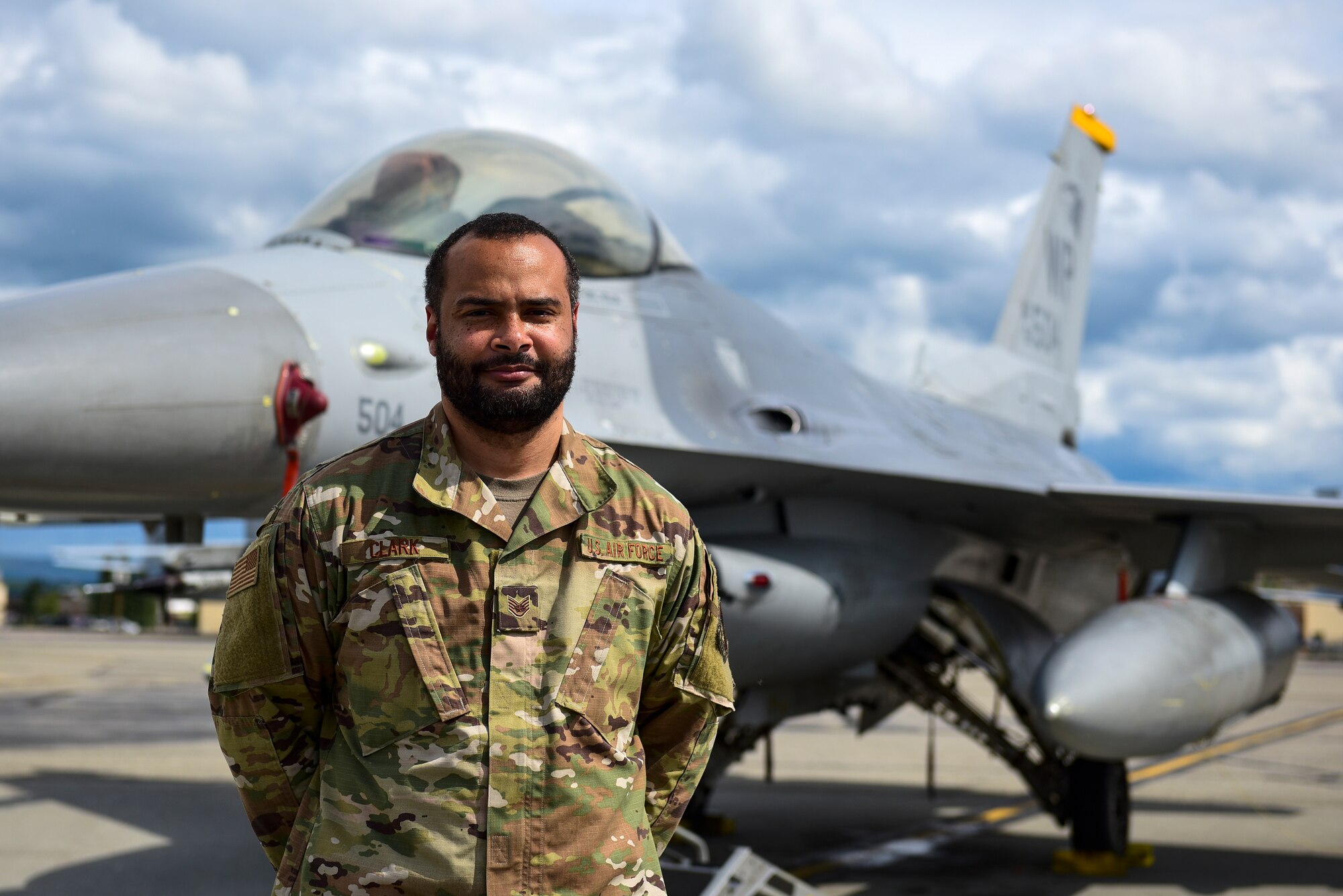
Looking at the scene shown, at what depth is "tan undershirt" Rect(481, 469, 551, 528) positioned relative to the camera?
74.3 inches

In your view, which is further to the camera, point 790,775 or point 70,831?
point 790,775

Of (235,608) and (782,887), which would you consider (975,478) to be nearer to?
(782,887)

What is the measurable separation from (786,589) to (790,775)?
7.52 metres

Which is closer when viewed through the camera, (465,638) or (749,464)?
(465,638)

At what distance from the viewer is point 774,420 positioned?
19.0 feet

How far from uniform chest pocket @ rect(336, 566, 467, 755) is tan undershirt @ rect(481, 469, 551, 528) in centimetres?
16

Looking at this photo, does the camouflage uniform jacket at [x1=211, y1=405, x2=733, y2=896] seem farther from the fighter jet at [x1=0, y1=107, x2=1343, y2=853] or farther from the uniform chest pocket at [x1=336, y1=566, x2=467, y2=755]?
the fighter jet at [x1=0, y1=107, x2=1343, y2=853]

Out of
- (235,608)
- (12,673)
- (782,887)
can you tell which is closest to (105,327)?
(235,608)

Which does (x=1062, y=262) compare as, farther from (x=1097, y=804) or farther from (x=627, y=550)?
(x=627, y=550)

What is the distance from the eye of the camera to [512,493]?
1905 mm

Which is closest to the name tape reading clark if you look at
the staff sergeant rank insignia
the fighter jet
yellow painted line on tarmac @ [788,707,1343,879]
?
the staff sergeant rank insignia

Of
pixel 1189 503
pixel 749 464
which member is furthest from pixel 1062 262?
pixel 749 464

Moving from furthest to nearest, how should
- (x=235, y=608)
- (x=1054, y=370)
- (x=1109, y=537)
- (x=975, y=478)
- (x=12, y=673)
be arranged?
(x=12, y=673)
(x=1054, y=370)
(x=1109, y=537)
(x=975, y=478)
(x=235, y=608)

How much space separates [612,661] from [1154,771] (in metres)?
13.0
